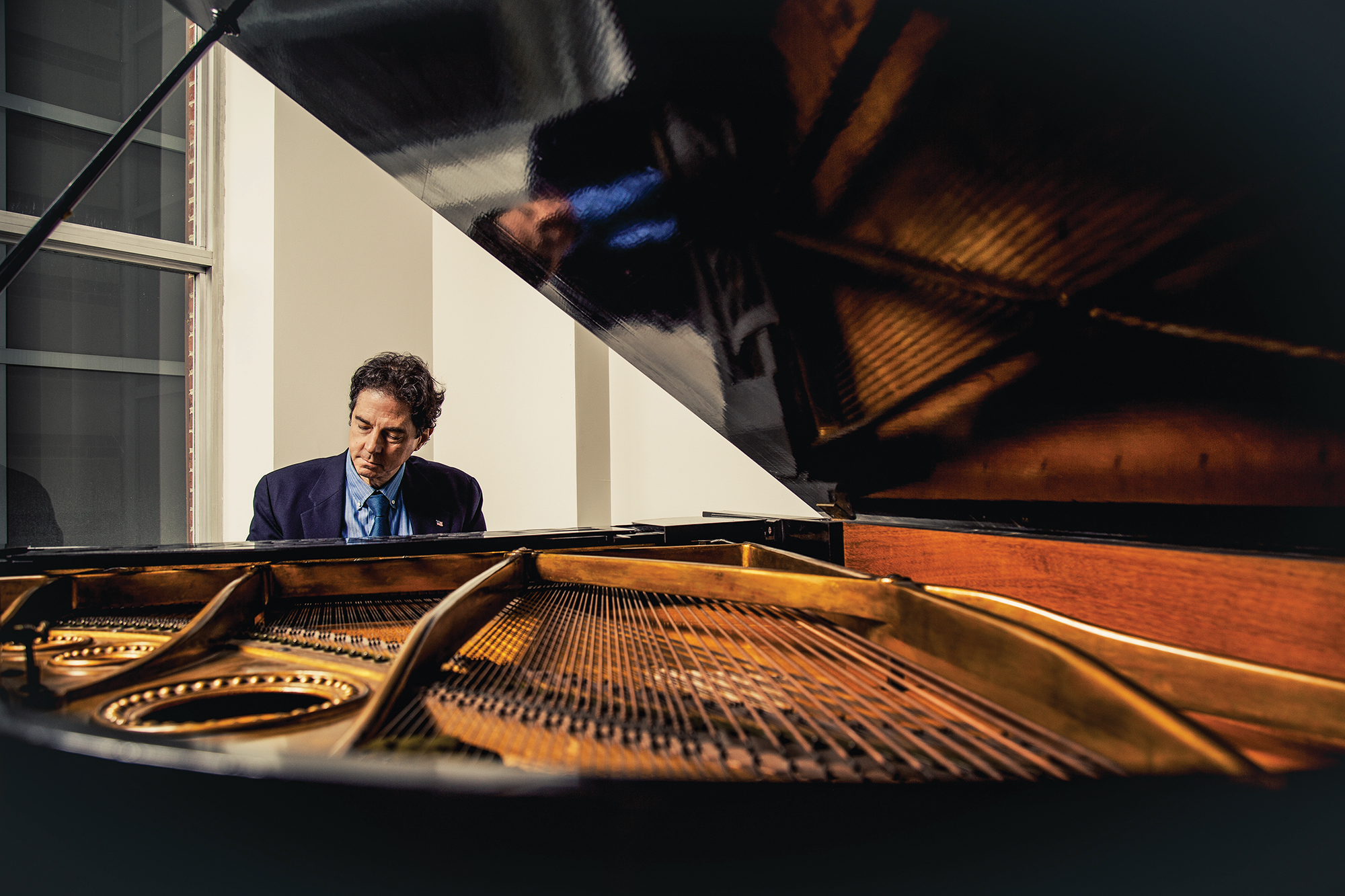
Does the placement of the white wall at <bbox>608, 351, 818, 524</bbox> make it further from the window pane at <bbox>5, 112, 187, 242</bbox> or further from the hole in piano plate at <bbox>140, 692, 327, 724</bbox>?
the window pane at <bbox>5, 112, 187, 242</bbox>

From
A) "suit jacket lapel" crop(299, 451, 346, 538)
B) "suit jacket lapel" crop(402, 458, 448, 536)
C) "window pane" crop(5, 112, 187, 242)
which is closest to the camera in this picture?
"suit jacket lapel" crop(299, 451, 346, 538)

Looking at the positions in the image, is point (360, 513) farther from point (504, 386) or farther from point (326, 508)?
point (504, 386)

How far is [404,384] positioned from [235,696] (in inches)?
69.8

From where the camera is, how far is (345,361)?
13.3 ft

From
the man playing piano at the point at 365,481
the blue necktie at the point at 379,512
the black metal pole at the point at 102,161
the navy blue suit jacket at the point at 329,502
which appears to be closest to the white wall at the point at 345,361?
the navy blue suit jacket at the point at 329,502

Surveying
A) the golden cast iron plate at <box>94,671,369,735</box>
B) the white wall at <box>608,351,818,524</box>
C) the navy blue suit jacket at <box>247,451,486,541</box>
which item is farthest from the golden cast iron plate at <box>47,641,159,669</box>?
the white wall at <box>608,351,818,524</box>

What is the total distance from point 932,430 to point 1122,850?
1017mm

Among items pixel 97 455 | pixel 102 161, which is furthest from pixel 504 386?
pixel 102 161

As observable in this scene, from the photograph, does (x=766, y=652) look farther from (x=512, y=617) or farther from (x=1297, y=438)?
(x=1297, y=438)

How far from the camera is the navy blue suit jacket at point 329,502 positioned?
8.05 ft

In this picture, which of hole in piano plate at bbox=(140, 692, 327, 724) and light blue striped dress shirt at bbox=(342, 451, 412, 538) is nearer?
hole in piano plate at bbox=(140, 692, 327, 724)

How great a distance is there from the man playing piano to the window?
181cm

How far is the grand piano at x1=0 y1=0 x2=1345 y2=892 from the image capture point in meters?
0.49

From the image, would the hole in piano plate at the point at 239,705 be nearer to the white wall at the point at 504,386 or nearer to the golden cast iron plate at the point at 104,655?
the golden cast iron plate at the point at 104,655
